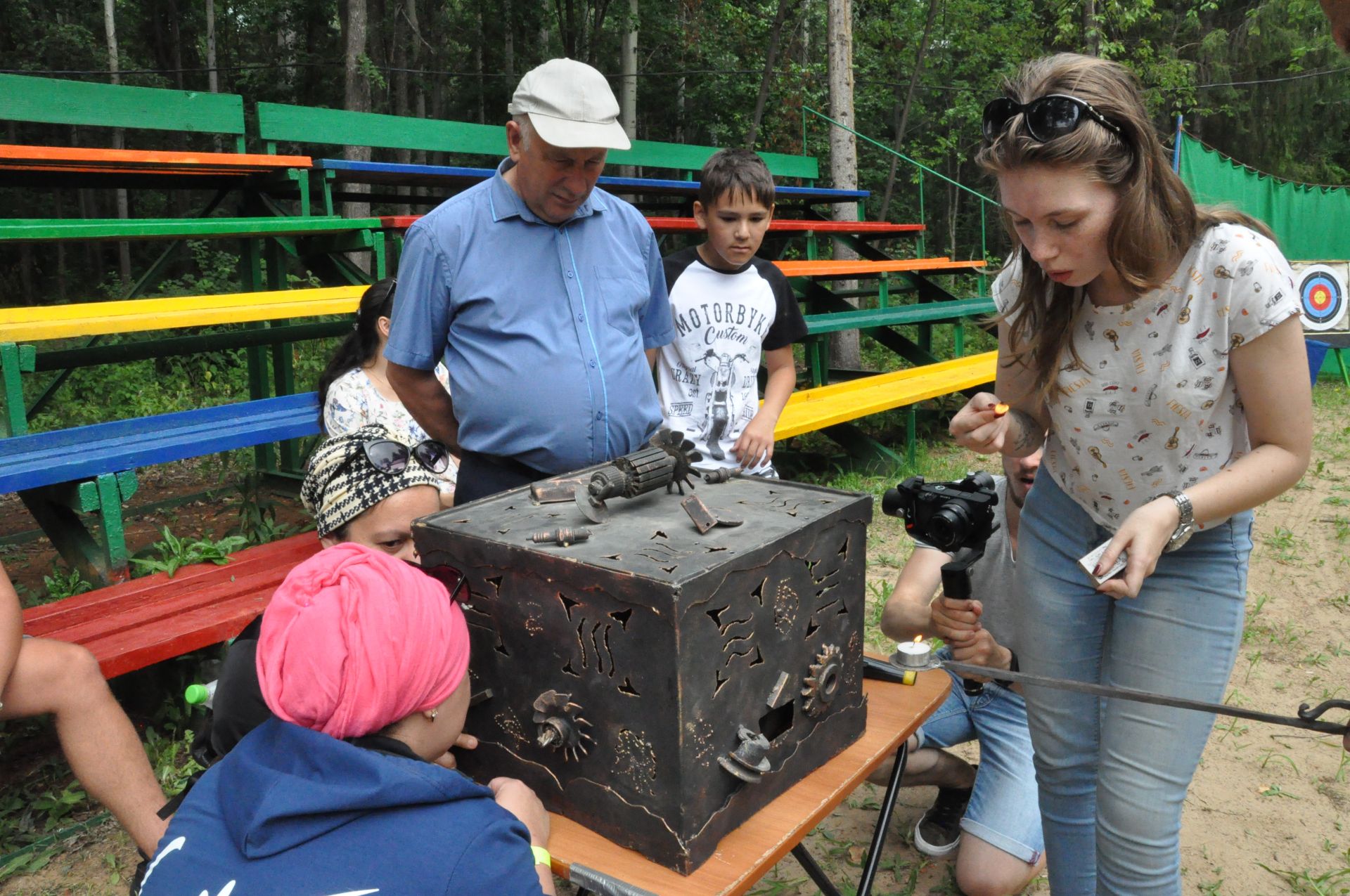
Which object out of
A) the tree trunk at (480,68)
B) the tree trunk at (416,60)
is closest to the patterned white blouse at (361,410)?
the tree trunk at (416,60)

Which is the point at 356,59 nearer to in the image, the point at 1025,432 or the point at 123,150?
the point at 123,150

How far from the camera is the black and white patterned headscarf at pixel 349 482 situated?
184cm

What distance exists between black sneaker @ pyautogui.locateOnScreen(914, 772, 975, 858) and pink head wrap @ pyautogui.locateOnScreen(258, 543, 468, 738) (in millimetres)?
1619

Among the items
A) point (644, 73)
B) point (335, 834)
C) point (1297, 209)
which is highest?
point (644, 73)

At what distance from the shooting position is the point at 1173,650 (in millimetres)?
1413

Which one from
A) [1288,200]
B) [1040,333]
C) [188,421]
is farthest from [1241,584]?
[1288,200]

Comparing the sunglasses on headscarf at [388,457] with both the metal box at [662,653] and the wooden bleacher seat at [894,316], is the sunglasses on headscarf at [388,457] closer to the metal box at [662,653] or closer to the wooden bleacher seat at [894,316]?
the metal box at [662,653]

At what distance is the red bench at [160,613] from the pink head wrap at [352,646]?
1.44m

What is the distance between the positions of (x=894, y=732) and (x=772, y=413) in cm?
140

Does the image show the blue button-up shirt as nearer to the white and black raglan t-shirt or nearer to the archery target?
the white and black raglan t-shirt

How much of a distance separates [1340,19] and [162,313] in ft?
11.7

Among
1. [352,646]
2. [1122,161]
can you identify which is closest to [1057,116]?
[1122,161]

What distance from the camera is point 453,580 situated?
4.10ft

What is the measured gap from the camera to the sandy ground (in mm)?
2227
